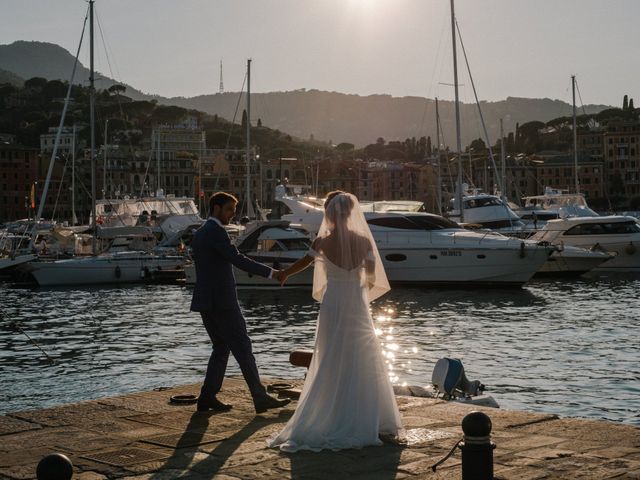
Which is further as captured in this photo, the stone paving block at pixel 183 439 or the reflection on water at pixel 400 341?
the reflection on water at pixel 400 341

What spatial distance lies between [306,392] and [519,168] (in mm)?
167327

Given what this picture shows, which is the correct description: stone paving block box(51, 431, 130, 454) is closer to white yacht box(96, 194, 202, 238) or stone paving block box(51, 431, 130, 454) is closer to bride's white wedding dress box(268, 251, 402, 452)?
bride's white wedding dress box(268, 251, 402, 452)

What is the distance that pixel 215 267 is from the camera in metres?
10.4

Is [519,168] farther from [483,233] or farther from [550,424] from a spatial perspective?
[550,424]

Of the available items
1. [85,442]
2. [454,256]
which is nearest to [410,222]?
[454,256]

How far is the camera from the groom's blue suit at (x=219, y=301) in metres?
10.3

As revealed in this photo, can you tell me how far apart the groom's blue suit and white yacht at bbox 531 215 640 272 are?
3979 cm

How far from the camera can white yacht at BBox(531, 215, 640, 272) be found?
49.1m

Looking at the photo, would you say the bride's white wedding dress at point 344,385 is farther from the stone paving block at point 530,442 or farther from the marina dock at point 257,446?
the stone paving block at point 530,442

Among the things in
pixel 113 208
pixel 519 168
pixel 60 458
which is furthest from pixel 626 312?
pixel 519 168

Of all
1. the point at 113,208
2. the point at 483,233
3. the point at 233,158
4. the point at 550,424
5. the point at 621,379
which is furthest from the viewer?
the point at 233,158

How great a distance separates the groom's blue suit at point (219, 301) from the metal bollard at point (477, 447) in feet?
11.7

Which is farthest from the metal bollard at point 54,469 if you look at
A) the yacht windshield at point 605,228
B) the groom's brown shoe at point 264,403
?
the yacht windshield at point 605,228

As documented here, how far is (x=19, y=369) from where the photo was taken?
20.8 meters
